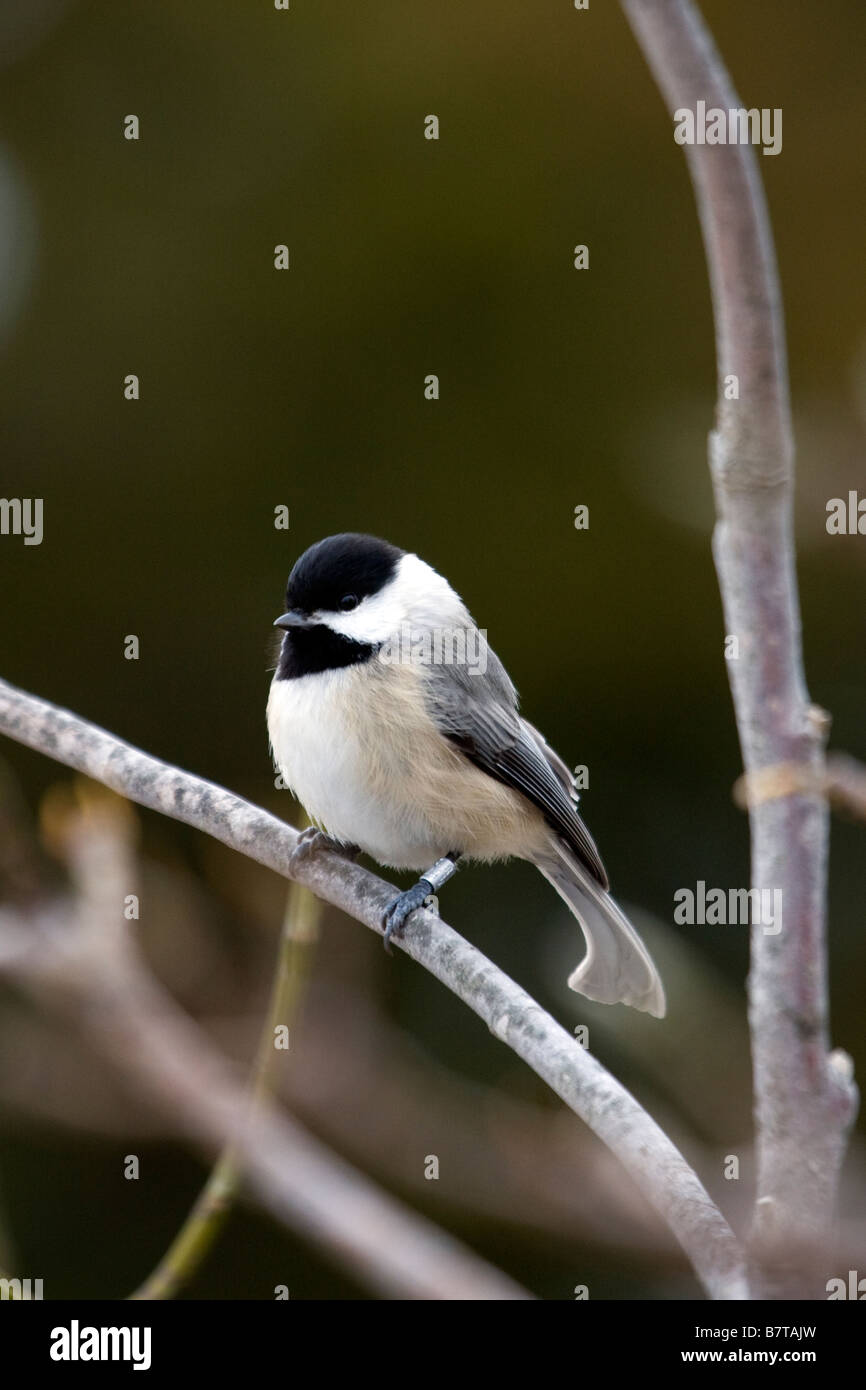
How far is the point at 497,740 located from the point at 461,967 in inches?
27.0

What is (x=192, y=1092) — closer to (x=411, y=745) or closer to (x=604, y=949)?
(x=411, y=745)

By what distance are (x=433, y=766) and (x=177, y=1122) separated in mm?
723

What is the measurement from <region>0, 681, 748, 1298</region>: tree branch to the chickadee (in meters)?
0.15

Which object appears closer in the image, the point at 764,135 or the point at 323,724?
the point at 323,724

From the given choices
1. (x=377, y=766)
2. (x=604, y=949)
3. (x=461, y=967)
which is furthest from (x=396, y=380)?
(x=461, y=967)

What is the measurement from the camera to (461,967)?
1255 mm

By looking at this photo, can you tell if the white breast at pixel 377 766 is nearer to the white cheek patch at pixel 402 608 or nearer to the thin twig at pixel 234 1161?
the white cheek patch at pixel 402 608

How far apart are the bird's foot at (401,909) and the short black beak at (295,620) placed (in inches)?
16.0

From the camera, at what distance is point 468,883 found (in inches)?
100

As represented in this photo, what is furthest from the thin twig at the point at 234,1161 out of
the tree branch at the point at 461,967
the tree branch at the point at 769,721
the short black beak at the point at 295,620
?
the tree branch at the point at 769,721

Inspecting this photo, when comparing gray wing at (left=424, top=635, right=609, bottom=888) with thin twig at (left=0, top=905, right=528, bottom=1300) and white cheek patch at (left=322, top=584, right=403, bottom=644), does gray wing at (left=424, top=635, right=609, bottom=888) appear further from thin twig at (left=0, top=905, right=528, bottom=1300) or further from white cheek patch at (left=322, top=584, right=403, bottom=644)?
thin twig at (left=0, top=905, right=528, bottom=1300)

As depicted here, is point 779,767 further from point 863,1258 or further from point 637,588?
point 637,588

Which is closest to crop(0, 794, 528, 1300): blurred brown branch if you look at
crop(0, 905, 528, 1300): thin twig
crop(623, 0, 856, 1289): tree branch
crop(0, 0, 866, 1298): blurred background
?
crop(0, 905, 528, 1300): thin twig

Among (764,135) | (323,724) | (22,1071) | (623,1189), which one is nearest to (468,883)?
(323,724)
